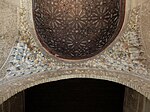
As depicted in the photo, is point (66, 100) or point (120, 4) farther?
point (66, 100)

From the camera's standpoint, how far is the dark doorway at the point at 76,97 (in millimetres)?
2254

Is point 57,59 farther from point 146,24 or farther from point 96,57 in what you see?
point 146,24

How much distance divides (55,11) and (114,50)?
0.42m

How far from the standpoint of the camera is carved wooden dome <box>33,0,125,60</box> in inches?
58.5

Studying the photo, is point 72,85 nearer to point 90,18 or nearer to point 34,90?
point 34,90

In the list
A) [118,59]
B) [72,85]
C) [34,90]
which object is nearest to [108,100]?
[72,85]

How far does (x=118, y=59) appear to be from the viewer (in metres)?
1.53

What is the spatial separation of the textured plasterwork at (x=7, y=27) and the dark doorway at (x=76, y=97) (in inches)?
36.0

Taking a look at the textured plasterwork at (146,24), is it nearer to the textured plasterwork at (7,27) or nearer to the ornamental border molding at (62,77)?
the ornamental border molding at (62,77)

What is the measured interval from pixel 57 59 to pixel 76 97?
0.79 m

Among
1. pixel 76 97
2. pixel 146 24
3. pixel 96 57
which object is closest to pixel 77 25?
pixel 96 57

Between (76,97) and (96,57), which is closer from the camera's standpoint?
(96,57)

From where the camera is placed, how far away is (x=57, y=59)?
1.55 metres

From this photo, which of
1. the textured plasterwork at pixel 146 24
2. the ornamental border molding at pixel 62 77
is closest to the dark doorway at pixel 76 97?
the ornamental border molding at pixel 62 77
